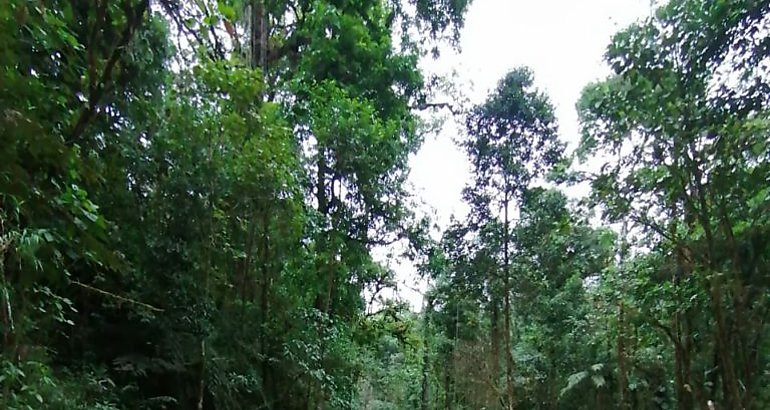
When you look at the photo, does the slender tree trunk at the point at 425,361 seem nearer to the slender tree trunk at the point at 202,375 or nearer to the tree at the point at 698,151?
the tree at the point at 698,151

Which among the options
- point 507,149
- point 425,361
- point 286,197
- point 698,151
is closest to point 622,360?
point 507,149

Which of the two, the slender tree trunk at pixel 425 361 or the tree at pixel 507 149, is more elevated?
the tree at pixel 507 149

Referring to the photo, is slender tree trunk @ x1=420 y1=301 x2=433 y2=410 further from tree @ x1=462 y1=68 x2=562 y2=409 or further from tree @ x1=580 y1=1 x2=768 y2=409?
tree @ x1=580 y1=1 x2=768 y2=409

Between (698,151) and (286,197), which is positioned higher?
(698,151)

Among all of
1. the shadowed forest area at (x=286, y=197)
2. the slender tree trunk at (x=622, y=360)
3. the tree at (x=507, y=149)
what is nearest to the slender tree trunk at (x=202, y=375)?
the shadowed forest area at (x=286, y=197)

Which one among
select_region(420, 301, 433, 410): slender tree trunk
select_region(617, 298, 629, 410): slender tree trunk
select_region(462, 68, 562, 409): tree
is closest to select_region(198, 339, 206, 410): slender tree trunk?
select_region(617, 298, 629, 410): slender tree trunk

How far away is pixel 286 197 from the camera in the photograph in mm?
4957

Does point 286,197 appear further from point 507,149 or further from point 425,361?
point 425,361

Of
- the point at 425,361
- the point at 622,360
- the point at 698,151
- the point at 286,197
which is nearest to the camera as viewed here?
the point at 698,151

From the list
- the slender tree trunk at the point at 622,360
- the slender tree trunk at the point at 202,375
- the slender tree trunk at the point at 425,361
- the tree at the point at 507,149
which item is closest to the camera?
the slender tree trunk at the point at 202,375

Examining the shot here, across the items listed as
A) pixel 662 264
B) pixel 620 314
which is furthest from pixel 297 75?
pixel 620 314

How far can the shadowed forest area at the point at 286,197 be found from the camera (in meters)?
2.52

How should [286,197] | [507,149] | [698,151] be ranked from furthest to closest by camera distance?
[507,149] → [286,197] → [698,151]

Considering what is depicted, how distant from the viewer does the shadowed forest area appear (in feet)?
8.26
